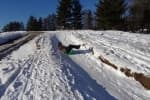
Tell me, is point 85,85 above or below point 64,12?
below

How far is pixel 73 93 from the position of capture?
7.84 meters

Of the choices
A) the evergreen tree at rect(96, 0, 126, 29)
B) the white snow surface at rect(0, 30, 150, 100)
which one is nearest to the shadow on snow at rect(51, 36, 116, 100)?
the white snow surface at rect(0, 30, 150, 100)

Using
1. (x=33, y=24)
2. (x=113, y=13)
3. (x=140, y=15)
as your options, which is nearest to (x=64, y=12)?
(x=33, y=24)

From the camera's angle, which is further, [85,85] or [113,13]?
[113,13]

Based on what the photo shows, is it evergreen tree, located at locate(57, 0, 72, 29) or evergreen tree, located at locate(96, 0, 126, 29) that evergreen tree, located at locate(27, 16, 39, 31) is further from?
evergreen tree, located at locate(96, 0, 126, 29)

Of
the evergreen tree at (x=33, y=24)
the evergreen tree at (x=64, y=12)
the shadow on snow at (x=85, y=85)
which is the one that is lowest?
the shadow on snow at (x=85, y=85)

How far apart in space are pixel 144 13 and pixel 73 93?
3841 centimetres

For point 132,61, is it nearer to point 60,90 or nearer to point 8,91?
point 60,90

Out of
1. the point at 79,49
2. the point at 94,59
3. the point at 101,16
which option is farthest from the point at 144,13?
the point at 94,59

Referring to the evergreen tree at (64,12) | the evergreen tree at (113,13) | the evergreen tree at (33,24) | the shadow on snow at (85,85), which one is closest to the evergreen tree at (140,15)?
the evergreen tree at (113,13)

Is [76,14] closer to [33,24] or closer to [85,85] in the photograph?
[33,24]

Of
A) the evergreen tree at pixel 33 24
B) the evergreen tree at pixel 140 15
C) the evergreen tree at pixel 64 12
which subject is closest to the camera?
the evergreen tree at pixel 140 15

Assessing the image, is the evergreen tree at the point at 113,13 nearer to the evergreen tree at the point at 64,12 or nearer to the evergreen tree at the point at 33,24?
the evergreen tree at the point at 64,12

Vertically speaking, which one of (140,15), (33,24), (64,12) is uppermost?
(64,12)
